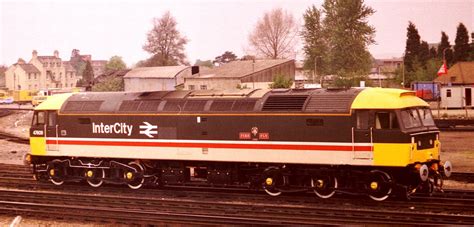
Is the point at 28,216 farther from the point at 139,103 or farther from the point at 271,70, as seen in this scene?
the point at 271,70

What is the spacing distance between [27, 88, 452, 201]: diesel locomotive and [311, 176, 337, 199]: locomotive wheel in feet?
0.15

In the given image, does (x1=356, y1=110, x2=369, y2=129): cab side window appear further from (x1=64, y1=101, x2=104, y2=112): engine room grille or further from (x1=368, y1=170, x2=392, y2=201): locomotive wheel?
(x1=64, y1=101, x2=104, y2=112): engine room grille

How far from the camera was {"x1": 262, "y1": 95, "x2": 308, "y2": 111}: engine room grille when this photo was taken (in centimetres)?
2136

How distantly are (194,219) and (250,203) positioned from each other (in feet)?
12.7

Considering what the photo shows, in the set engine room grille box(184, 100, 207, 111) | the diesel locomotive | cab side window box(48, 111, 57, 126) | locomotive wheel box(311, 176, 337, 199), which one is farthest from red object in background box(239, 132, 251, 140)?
cab side window box(48, 111, 57, 126)

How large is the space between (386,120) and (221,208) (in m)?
5.96

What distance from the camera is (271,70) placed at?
7006 cm

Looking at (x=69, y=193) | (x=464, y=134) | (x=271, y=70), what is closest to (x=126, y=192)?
(x=69, y=193)

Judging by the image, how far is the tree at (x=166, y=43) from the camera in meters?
84.5

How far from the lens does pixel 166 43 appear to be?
86.0 m

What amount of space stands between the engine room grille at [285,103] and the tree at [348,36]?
44.0m

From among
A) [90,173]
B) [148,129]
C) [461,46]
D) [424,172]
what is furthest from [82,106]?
[461,46]

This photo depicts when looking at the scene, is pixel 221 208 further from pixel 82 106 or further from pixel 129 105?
pixel 82 106

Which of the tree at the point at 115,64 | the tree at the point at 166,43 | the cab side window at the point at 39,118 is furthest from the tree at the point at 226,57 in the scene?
the cab side window at the point at 39,118
